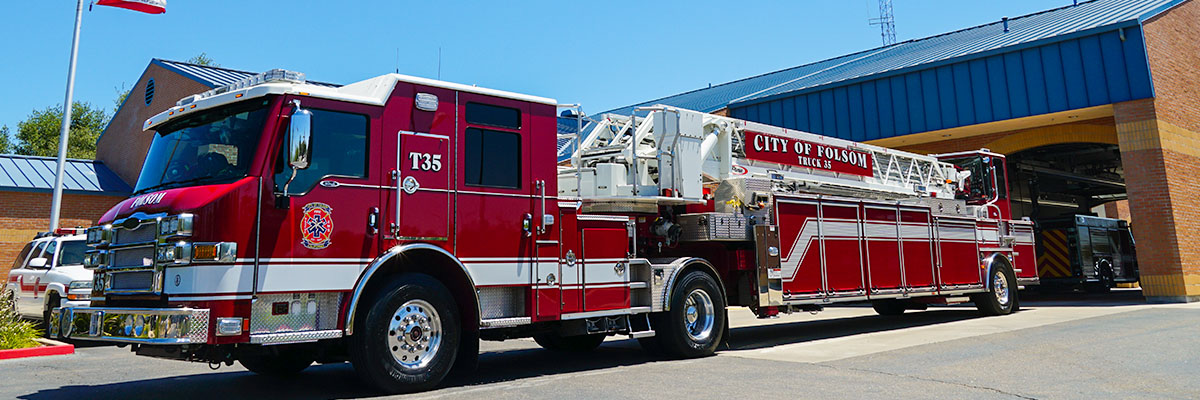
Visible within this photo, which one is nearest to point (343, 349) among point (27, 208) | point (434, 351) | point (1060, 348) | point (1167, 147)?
point (434, 351)

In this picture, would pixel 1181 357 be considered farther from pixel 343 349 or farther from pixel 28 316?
pixel 28 316

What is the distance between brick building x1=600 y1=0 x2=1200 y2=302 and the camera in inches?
724

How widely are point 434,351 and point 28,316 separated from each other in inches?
508

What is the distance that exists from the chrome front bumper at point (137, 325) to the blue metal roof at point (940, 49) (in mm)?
20326

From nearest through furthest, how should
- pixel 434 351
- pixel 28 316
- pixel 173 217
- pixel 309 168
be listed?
pixel 173 217 < pixel 309 168 < pixel 434 351 < pixel 28 316

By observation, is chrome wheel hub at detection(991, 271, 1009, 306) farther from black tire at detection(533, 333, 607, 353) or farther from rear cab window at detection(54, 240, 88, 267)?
rear cab window at detection(54, 240, 88, 267)

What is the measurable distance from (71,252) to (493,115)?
1019cm

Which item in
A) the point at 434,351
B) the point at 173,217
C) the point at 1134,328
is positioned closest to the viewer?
the point at 173,217

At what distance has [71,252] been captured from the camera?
13766 millimetres

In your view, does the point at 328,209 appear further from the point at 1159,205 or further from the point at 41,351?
the point at 1159,205

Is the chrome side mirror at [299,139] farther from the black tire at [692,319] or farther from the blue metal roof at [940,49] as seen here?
the blue metal roof at [940,49]

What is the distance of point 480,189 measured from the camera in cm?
779

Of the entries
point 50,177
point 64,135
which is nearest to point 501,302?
point 64,135

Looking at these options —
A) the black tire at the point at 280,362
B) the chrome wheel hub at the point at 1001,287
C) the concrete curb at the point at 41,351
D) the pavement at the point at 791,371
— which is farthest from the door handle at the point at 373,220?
the chrome wheel hub at the point at 1001,287
